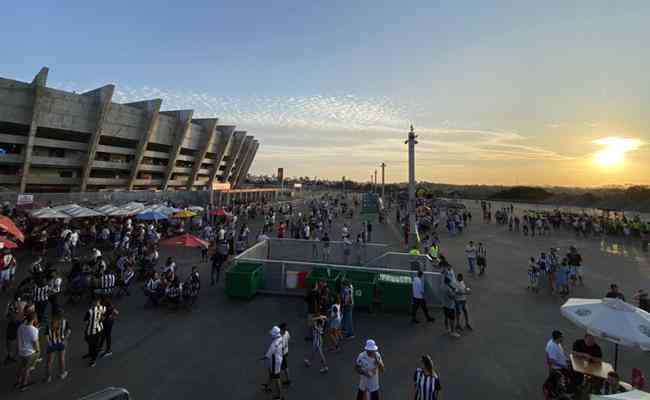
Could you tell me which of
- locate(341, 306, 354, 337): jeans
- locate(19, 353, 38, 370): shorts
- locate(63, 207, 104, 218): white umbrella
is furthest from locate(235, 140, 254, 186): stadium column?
locate(19, 353, 38, 370): shorts

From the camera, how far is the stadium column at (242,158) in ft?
211

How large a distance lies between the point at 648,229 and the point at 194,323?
33.6m

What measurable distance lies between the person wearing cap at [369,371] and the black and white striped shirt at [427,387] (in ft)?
2.15

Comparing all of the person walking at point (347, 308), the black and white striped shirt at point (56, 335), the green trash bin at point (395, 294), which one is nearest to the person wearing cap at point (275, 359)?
the person walking at point (347, 308)

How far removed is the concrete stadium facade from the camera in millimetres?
30062

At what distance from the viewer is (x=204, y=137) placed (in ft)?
164

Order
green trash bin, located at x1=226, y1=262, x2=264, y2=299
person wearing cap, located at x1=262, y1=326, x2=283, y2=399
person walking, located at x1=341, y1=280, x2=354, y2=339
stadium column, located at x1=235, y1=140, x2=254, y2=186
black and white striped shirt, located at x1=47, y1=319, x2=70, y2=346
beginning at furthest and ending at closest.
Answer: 1. stadium column, located at x1=235, y1=140, x2=254, y2=186
2. green trash bin, located at x1=226, y1=262, x2=264, y2=299
3. person walking, located at x1=341, y1=280, x2=354, y2=339
4. black and white striped shirt, located at x1=47, y1=319, x2=70, y2=346
5. person wearing cap, located at x1=262, y1=326, x2=283, y2=399

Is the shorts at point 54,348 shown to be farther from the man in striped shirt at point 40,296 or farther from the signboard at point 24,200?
the signboard at point 24,200

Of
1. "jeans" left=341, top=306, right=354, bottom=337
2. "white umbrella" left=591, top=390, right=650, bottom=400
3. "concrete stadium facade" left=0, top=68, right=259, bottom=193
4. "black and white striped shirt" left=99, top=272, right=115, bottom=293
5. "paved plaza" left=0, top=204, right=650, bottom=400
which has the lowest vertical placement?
"paved plaza" left=0, top=204, right=650, bottom=400

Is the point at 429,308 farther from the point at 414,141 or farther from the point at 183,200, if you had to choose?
the point at 183,200

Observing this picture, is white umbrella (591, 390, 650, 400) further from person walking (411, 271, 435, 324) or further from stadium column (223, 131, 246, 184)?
stadium column (223, 131, 246, 184)

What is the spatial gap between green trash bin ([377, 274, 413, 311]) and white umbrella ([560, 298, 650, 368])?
14.6 feet

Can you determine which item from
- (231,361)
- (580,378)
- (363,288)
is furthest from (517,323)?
(231,361)

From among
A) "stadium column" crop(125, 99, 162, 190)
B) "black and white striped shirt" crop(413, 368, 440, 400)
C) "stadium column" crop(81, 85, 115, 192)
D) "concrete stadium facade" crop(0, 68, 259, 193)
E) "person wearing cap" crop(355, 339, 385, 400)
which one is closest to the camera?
"black and white striped shirt" crop(413, 368, 440, 400)
